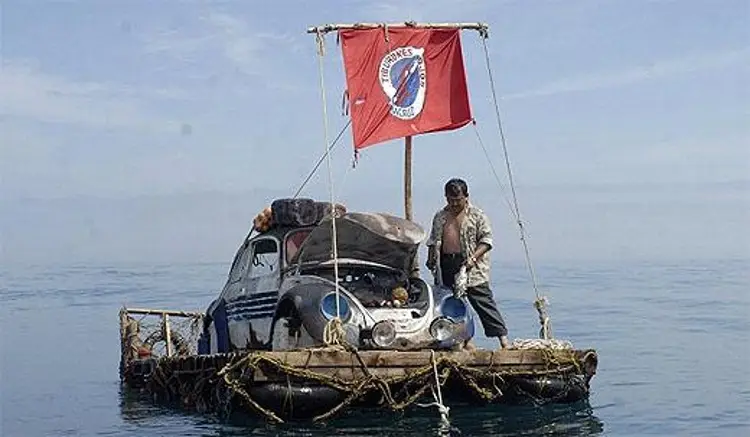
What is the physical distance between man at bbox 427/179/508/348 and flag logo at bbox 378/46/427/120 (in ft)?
4.96

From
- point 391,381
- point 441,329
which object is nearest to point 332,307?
point 391,381

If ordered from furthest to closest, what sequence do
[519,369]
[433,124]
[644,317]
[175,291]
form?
1. [175,291]
2. [644,317]
3. [433,124]
4. [519,369]

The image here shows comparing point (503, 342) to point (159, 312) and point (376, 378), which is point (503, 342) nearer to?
point (376, 378)

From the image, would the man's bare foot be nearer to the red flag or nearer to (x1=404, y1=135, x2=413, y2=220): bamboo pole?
(x1=404, y1=135, x2=413, y2=220): bamboo pole

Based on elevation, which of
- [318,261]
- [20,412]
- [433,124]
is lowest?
[20,412]

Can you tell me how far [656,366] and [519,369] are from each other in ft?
24.1

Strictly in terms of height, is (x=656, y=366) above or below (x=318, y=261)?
below

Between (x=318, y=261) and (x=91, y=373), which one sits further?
(x=91, y=373)

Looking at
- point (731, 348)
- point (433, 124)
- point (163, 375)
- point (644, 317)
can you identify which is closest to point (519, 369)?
point (433, 124)

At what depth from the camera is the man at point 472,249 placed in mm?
14508

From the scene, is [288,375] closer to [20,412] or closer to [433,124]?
[433,124]

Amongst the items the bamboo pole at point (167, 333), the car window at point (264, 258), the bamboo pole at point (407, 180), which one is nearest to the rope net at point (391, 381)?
the car window at point (264, 258)

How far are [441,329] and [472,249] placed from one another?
3.54 feet

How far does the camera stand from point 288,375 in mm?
12969
